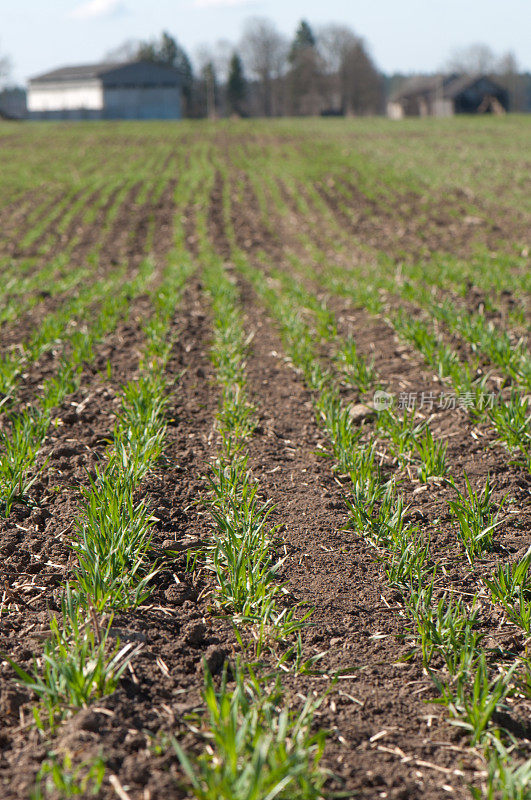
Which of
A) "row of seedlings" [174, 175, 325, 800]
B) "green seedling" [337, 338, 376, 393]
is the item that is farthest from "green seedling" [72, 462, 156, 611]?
"green seedling" [337, 338, 376, 393]

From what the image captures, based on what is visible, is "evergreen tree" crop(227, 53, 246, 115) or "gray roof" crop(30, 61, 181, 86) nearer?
"gray roof" crop(30, 61, 181, 86)

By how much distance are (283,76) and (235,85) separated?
15367 mm

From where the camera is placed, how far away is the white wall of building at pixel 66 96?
8406cm

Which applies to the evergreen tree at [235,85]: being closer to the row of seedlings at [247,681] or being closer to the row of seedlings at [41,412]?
the row of seedlings at [41,412]

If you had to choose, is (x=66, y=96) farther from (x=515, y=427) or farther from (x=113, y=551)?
(x=113, y=551)

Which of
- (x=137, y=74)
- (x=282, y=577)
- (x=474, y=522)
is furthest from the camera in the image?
(x=137, y=74)

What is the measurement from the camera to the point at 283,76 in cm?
9931

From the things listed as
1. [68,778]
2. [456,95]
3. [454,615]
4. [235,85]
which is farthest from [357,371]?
[235,85]

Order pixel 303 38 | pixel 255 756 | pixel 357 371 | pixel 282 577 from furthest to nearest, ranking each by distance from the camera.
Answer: pixel 303 38
pixel 357 371
pixel 282 577
pixel 255 756

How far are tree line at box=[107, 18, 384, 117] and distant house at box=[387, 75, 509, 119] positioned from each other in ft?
49.0

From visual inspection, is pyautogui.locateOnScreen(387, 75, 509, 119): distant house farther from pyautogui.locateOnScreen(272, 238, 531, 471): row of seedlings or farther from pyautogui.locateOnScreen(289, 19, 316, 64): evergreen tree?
pyautogui.locateOnScreen(272, 238, 531, 471): row of seedlings

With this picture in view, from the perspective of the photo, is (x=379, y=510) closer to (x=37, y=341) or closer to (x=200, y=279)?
(x=37, y=341)

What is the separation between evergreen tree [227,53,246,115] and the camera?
87.3 metres

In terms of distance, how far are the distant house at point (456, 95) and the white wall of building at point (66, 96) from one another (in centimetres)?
3993
